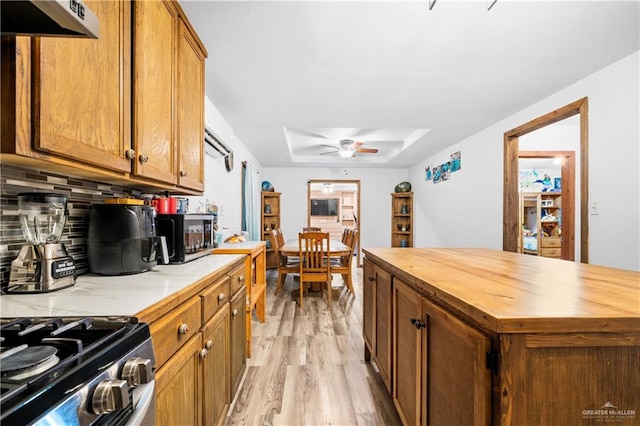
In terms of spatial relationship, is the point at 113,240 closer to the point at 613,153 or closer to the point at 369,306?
the point at 369,306

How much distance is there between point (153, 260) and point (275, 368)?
1.36 metres

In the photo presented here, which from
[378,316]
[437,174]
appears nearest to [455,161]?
[437,174]

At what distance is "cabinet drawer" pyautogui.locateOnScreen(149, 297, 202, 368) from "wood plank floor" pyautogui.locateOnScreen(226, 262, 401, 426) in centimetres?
94

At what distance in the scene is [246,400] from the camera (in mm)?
1753

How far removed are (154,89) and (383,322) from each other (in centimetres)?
178

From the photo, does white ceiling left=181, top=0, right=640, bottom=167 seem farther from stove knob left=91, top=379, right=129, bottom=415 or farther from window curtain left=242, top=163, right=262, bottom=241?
stove knob left=91, top=379, right=129, bottom=415

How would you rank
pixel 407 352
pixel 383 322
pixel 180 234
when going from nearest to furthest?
pixel 407 352, pixel 180 234, pixel 383 322

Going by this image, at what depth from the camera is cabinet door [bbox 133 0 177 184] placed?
1176 mm

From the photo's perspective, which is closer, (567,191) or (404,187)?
(567,191)

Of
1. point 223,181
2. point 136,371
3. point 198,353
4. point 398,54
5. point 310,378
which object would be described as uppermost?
point 398,54

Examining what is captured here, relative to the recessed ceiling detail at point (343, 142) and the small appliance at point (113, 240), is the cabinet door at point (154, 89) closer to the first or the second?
the small appliance at point (113, 240)

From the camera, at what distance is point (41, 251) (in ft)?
3.07

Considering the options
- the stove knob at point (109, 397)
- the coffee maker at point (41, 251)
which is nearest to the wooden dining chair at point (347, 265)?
the coffee maker at point (41, 251)

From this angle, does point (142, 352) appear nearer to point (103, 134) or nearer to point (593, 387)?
point (103, 134)
